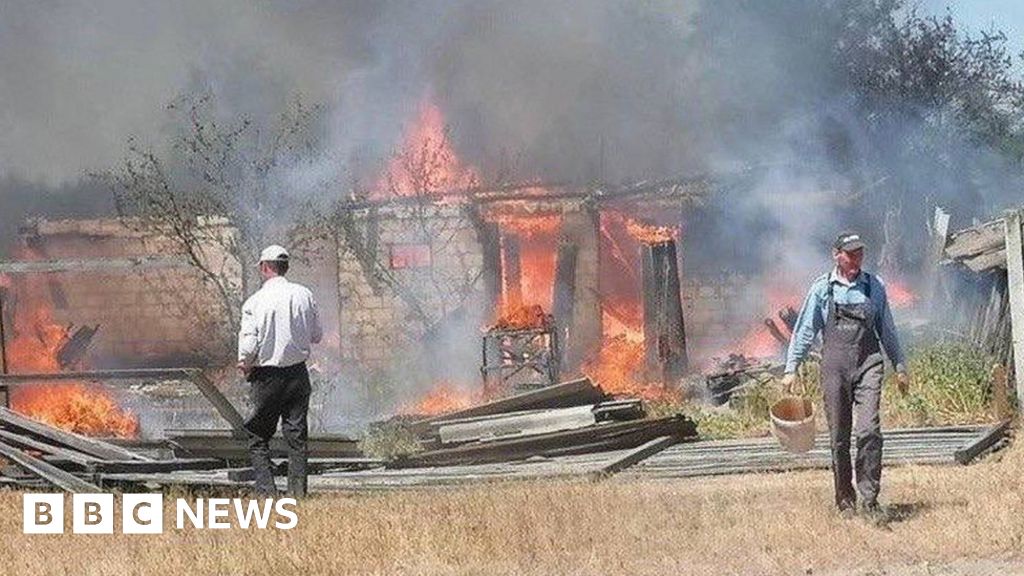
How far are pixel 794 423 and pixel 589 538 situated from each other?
2219 mm

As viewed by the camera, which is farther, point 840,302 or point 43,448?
point 43,448

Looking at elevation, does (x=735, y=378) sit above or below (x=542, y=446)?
above

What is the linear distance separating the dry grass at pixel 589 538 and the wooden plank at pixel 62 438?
244cm

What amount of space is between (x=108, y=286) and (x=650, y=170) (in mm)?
11415

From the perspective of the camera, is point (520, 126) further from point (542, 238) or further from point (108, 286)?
point (108, 286)

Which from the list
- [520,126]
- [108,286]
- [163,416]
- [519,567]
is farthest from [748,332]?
[519,567]

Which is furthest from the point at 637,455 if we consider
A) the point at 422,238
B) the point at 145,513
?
the point at 422,238

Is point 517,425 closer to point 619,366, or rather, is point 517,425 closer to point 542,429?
point 542,429

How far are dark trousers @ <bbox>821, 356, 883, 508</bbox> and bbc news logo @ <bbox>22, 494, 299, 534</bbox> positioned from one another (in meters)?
3.59

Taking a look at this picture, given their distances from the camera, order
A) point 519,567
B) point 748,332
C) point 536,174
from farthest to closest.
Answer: point 536,174
point 748,332
point 519,567

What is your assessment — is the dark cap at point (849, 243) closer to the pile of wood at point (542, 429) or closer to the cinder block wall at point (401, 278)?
the pile of wood at point (542, 429)

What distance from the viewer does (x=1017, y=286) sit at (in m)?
12.4

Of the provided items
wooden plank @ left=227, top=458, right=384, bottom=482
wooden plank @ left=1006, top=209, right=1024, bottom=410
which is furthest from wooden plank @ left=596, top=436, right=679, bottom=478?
Result: wooden plank @ left=1006, top=209, right=1024, bottom=410

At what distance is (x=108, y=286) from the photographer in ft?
86.6
